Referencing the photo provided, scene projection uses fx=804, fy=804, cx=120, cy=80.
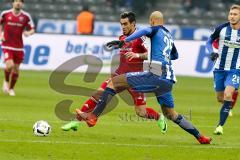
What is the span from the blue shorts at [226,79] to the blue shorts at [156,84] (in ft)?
7.63

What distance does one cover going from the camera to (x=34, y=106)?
1841 centimetres

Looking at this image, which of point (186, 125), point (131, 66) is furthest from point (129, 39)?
point (131, 66)

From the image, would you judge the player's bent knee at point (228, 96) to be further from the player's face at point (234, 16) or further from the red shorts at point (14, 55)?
the red shorts at point (14, 55)

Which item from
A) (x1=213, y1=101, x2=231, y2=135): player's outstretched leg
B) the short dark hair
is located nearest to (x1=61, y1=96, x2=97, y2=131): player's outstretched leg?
the short dark hair

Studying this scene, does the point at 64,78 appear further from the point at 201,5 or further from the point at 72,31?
the point at 201,5

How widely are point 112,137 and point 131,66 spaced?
5.52 feet

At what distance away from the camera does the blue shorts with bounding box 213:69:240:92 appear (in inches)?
576

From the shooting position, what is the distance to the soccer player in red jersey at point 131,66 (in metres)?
13.3

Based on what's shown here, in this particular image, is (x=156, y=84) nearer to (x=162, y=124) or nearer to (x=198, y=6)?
(x=162, y=124)

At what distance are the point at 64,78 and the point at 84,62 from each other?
3518 mm

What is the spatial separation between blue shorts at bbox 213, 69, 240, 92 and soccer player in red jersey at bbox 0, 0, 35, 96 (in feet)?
24.3

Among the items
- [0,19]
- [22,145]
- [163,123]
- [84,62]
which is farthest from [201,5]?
[22,145]

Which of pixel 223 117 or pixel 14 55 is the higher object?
pixel 223 117

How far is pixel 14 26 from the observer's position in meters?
21.5
